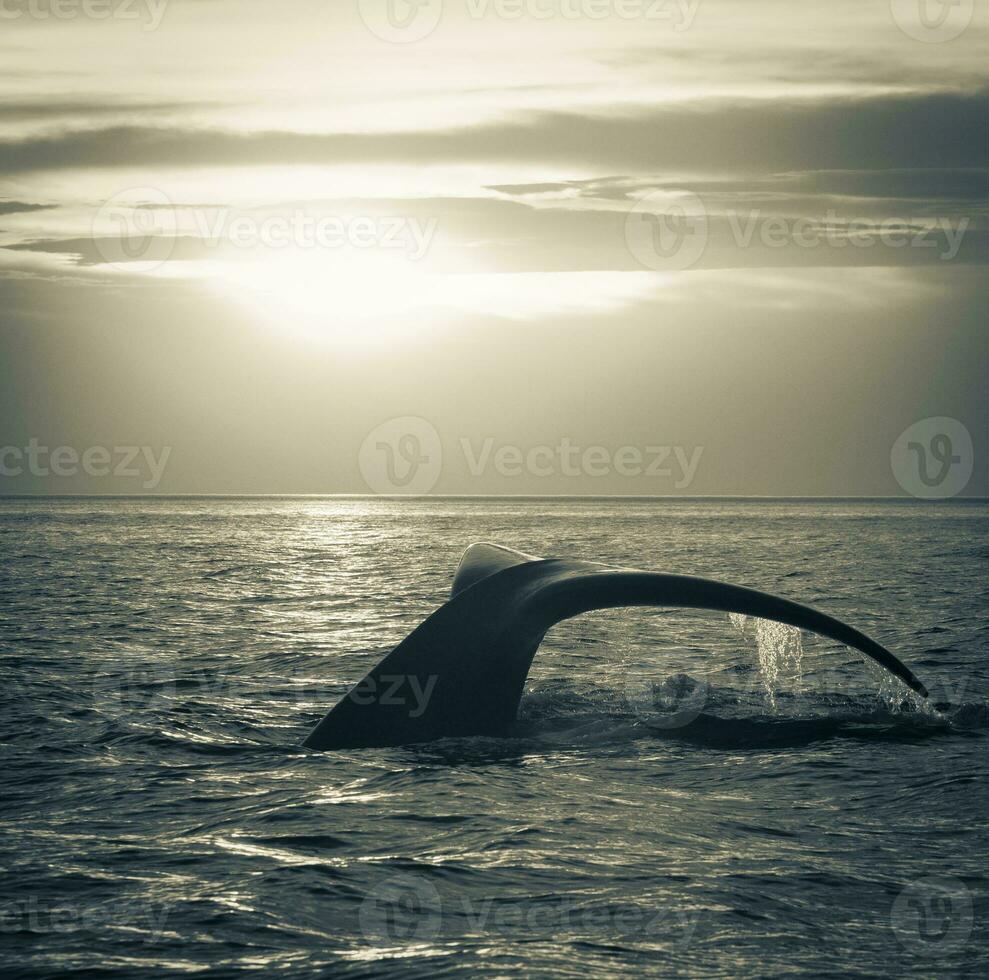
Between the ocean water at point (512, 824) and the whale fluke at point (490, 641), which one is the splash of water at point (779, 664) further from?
the whale fluke at point (490, 641)

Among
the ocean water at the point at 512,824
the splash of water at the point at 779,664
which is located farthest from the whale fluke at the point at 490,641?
the splash of water at the point at 779,664

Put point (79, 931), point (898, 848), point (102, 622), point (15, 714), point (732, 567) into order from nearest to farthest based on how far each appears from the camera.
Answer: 1. point (79, 931)
2. point (898, 848)
3. point (15, 714)
4. point (102, 622)
5. point (732, 567)

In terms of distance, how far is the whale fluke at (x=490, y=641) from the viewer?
9.50 metres

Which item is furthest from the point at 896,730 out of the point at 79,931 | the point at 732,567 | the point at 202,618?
the point at 732,567

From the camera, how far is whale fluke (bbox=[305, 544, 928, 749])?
31.2 feet

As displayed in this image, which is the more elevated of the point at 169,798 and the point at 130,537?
the point at 130,537

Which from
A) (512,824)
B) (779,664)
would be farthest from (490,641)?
(779,664)

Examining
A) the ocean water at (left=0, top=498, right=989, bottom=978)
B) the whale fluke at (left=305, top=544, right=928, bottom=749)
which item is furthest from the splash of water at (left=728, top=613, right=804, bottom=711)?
the whale fluke at (left=305, top=544, right=928, bottom=749)

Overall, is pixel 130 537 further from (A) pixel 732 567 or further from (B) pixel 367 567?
(A) pixel 732 567

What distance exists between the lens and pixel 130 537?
78.8m

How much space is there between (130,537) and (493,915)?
249 ft

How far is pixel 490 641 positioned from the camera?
9688mm

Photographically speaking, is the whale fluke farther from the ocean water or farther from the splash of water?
the splash of water

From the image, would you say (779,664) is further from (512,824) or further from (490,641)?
(512,824)
